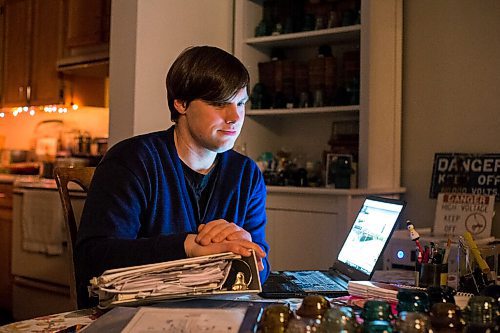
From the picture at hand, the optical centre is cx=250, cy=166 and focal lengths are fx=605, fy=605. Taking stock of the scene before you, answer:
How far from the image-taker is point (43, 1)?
4.20 meters

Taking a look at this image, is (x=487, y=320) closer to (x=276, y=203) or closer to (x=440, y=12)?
(x=276, y=203)

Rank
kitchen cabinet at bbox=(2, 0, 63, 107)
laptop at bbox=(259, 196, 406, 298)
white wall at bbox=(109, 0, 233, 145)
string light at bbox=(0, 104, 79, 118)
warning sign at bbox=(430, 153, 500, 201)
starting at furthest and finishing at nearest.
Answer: string light at bbox=(0, 104, 79, 118), kitchen cabinet at bbox=(2, 0, 63, 107), white wall at bbox=(109, 0, 233, 145), warning sign at bbox=(430, 153, 500, 201), laptop at bbox=(259, 196, 406, 298)

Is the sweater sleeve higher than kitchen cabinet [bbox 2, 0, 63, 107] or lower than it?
lower

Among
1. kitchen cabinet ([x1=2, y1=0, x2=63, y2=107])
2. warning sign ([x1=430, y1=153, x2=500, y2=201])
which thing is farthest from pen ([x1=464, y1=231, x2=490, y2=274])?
kitchen cabinet ([x1=2, y1=0, x2=63, y2=107])

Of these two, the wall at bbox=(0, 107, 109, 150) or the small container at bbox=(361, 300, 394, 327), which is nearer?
the small container at bbox=(361, 300, 394, 327)

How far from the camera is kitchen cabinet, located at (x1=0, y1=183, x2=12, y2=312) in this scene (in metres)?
3.85

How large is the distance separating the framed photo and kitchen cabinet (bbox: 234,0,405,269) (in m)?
0.05

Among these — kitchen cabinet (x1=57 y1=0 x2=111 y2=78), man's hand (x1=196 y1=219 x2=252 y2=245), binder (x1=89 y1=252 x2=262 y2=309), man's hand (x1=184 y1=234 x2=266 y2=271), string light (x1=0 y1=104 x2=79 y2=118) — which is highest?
kitchen cabinet (x1=57 y1=0 x2=111 y2=78)

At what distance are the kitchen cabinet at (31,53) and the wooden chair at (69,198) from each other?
2.62m

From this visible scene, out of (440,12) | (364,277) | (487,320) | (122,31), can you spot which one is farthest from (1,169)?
→ (487,320)

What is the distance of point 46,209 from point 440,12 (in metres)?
2.31

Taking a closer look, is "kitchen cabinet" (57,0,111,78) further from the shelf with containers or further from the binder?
the binder

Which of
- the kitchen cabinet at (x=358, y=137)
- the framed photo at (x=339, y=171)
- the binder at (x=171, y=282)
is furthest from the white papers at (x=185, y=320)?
the framed photo at (x=339, y=171)

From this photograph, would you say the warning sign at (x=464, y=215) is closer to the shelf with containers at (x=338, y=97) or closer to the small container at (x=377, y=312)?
the shelf with containers at (x=338, y=97)
